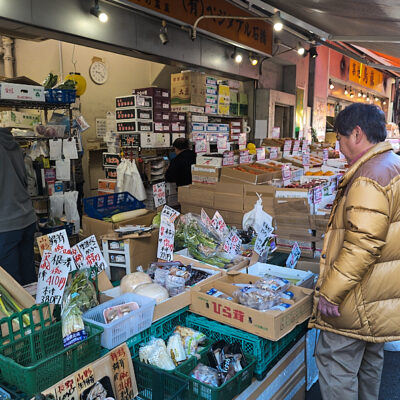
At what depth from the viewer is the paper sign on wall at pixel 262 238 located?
286cm

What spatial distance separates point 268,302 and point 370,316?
0.52 metres

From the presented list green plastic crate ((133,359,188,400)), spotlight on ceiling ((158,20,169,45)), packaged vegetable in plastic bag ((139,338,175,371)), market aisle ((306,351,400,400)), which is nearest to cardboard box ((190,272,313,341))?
packaged vegetable in plastic bag ((139,338,175,371))

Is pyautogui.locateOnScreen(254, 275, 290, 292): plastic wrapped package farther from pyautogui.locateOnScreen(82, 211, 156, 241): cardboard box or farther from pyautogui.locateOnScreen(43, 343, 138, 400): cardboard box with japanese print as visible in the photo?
pyautogui.locateOnScreen(82, 211, 156, 241): cardboard box

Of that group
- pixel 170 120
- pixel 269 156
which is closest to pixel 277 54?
pixel 170 120

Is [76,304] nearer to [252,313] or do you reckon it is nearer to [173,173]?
[252,313]

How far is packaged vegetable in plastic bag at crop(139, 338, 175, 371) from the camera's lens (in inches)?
70.0

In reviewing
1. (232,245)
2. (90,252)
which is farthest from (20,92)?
(232,245)

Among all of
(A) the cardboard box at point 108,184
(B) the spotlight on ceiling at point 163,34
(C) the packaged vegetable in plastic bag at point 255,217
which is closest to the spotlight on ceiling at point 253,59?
(B) the spotlight on ceiling at point 163,34

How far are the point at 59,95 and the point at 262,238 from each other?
11.5ft

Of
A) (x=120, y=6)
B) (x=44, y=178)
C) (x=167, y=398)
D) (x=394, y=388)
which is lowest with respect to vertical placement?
(x=394, y=388)

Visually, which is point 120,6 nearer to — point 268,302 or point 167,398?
point 268,302

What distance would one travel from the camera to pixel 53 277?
6.25ft

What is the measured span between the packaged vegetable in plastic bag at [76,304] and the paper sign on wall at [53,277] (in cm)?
6

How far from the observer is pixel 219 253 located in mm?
2959
